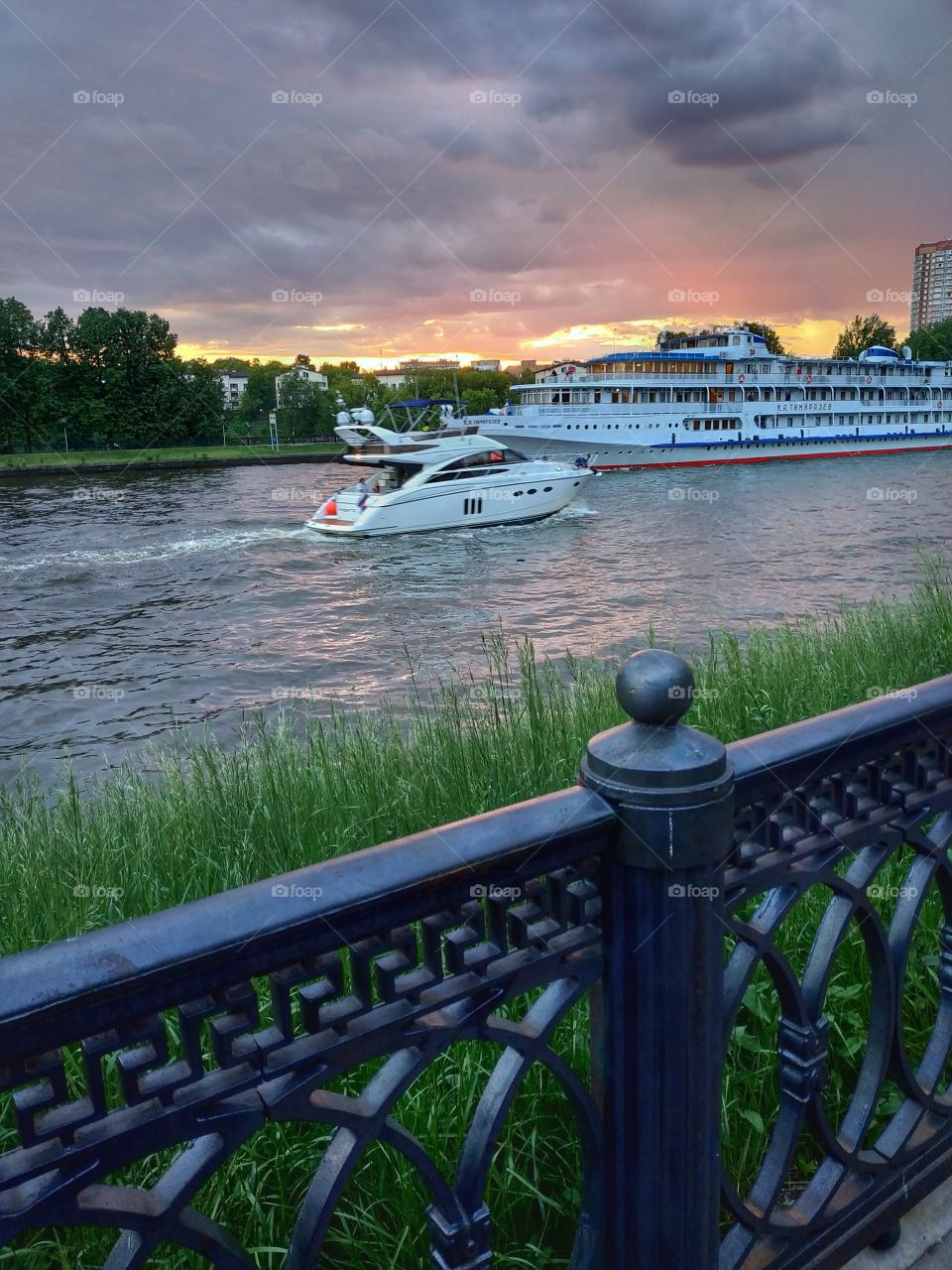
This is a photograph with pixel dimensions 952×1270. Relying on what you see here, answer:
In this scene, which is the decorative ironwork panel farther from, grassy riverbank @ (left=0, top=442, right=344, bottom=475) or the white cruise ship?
grassy riverbank @ (left=0, top=442, right=344, bottom=475)

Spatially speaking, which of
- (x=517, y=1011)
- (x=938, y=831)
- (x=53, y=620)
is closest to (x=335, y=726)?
(x=517, y=1011)

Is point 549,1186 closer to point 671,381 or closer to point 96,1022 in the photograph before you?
point 96,1022

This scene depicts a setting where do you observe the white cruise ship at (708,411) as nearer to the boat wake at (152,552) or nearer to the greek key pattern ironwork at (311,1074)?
the boat wake at (152,552)

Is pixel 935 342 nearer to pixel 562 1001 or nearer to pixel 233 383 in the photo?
pixel 233 383

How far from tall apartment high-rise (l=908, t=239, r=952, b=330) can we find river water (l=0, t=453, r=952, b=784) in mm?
61701

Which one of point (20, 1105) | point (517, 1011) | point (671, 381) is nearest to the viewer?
point (20, 1105)

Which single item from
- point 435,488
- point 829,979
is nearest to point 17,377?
point 435,488

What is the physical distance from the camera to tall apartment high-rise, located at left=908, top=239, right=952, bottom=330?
93125 mm

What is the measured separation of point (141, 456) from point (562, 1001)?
8541 cm

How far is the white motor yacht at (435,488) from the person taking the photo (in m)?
31.9

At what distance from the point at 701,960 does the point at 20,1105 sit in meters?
1.03

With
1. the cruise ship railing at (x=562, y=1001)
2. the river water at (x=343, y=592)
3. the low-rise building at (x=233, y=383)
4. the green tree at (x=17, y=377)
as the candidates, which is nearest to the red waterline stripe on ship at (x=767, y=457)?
the river water at (x=343, y=592)

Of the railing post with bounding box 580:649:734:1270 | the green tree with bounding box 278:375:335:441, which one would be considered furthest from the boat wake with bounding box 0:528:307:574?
the green tree with bounding box 278:375:335:441

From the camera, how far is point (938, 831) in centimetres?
224
